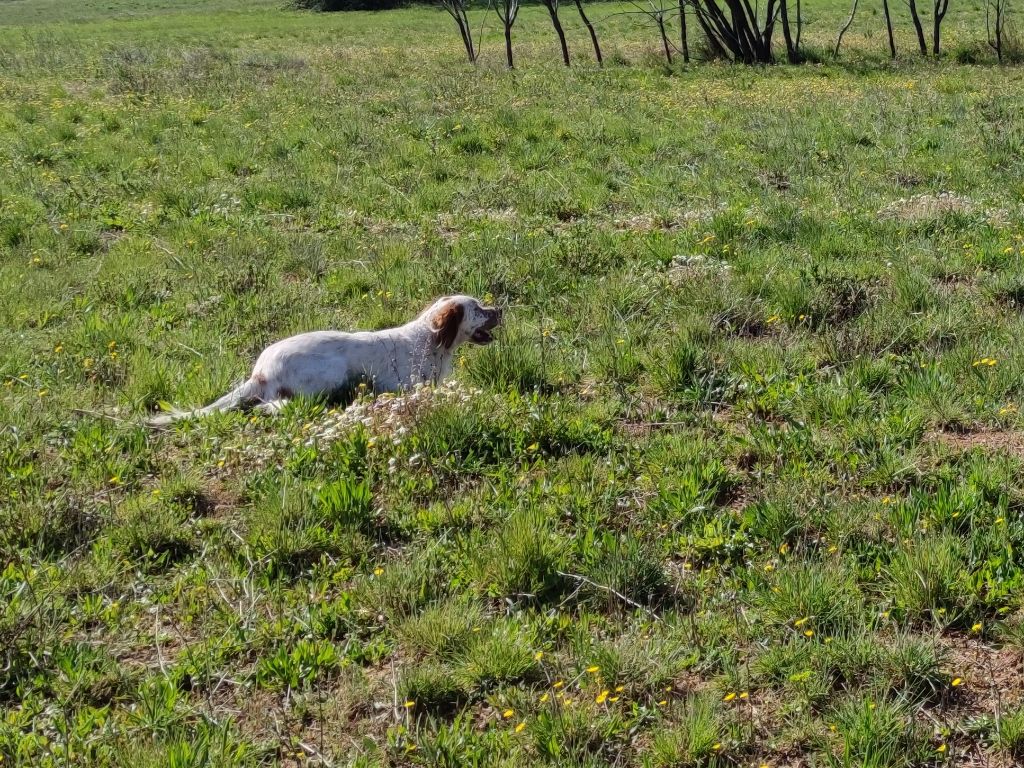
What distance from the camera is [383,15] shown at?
50656 millimetres

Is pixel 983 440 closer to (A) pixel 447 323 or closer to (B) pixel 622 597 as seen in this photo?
(B) pixel 622 597

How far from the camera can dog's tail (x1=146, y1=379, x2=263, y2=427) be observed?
598 centimetres

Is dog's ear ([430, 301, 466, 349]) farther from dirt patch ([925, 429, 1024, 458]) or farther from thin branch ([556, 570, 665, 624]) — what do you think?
dirt patch ([925, 429, 1024, 458])

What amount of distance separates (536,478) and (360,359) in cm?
165

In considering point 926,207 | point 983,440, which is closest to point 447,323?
point 983,440

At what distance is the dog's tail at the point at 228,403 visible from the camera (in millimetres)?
5984

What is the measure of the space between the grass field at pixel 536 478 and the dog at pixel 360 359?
21 cm

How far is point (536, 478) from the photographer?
531 centimetres

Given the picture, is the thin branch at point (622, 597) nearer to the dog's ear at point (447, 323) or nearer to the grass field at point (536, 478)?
the grass field at point (536, 478)

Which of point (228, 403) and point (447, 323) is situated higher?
point (447, 323)

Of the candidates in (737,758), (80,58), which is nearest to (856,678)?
(737,758)

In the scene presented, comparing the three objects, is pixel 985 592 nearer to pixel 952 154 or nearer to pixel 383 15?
pixel 952 154

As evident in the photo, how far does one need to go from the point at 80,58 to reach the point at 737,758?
26774mm

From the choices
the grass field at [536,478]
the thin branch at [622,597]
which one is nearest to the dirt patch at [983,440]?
the grass field at [536,478]
